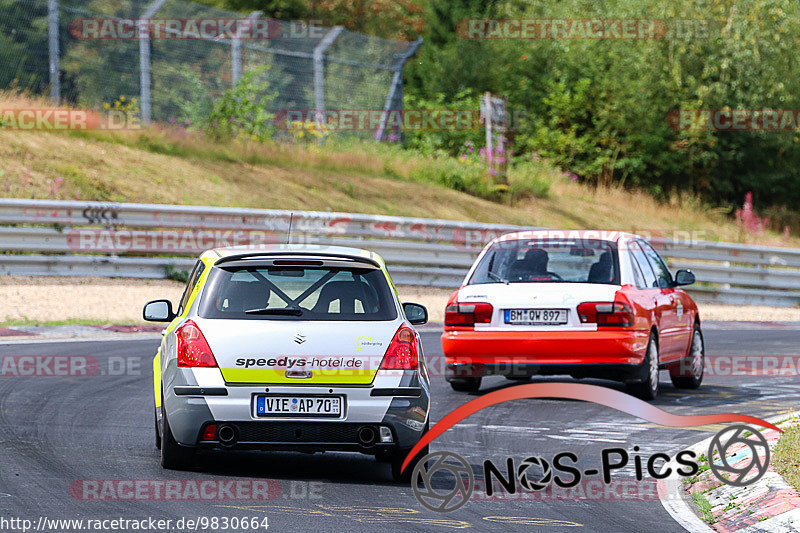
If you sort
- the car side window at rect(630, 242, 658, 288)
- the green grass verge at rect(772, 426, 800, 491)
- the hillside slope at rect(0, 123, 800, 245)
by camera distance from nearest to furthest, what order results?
the green grass verge at rect(772, 426, 800, 491)
the car side window at rect(630, 242, 658, 288)
the hillside slope at rect(0, 123, 800, 245)

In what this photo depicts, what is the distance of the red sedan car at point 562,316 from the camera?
39.8ft

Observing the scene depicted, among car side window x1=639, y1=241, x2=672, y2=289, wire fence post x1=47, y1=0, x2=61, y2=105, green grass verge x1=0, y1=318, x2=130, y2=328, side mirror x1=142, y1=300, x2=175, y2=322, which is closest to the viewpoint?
side mirror x1=142, y1=300, x2=175, y2=322

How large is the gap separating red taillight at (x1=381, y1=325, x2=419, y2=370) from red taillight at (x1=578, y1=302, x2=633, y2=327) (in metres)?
4.23

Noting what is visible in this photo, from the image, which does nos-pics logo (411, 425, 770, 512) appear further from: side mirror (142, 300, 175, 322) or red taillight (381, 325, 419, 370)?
side mirror (142, 300, 175, 322)

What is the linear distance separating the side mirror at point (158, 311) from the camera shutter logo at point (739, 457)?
3.88m

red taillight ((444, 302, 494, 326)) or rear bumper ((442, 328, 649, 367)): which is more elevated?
red taillight ((444, 302, 494, 326))

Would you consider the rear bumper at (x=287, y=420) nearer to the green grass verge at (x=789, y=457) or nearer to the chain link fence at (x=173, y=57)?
the green grass verge at (x=789, y=457)

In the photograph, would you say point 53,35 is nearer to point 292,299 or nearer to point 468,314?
point 468,314

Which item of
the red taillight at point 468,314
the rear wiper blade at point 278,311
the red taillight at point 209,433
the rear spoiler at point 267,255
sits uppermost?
the rear spoiler at point 267,255

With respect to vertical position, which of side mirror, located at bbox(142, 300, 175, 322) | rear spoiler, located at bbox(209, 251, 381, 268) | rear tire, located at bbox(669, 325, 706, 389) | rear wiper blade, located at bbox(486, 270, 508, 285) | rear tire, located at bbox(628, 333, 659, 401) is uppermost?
rear spoiler, located at bbox(209, 251, 381, 268)

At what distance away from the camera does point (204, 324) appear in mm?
8117

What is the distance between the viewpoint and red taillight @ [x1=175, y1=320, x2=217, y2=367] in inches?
314

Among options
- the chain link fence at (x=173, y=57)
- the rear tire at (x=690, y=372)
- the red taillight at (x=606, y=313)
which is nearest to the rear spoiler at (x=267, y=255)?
the red taillight at (x=606, y=313)

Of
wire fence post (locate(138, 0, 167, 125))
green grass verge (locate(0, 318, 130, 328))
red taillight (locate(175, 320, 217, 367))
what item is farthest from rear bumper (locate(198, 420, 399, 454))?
wire fence post (locate(138, 0, 167, 125))
